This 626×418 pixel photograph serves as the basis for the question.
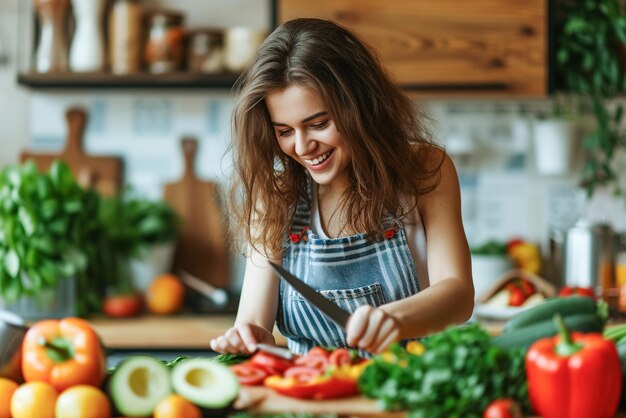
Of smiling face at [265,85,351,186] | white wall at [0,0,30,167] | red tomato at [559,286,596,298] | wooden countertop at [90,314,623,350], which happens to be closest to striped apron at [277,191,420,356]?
smiling face at [265,85,351,186]

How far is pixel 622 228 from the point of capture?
10.4ft

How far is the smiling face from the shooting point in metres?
Result: 1.46

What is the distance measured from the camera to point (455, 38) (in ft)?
9.30

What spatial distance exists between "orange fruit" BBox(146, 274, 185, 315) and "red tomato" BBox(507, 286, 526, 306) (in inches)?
44.3

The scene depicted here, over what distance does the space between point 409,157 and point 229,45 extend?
152cm

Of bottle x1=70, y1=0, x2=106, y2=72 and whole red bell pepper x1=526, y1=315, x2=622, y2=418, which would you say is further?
bottle x1=70, y1=0, x2=106, y2=72

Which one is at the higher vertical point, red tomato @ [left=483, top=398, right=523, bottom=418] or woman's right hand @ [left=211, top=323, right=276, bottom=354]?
red tomato @ [left=483, top=398, right=523, bottom=418]

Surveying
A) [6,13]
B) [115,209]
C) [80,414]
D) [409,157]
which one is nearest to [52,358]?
[80,414]

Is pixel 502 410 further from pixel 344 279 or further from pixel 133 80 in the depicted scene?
pixel 133 80

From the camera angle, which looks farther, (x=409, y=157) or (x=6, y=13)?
(x=6, y=13)

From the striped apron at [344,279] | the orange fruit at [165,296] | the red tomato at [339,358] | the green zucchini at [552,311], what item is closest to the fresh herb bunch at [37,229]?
the orange fruit at [165,296]

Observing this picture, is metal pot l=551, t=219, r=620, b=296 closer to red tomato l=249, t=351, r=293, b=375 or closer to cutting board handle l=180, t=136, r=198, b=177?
cutting board handle l=180, t=136, r=198, b=177

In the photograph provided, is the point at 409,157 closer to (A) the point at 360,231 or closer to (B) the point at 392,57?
(A) the point at 360,231

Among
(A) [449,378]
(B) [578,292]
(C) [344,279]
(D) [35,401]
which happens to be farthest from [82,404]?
(B) [578,292]
